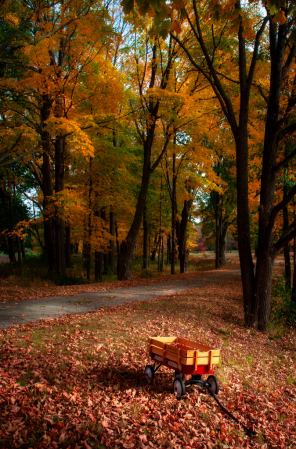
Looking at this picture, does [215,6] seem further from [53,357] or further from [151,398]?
[53,357]

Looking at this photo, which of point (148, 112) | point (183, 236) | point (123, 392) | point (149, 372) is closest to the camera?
point (123, 392)

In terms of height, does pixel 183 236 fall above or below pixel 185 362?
above

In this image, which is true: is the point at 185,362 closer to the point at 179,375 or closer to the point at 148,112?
the point at 179,375

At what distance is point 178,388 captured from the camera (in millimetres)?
4148

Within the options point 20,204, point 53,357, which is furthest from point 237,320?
point 20,204

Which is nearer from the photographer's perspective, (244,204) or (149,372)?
(149,372)

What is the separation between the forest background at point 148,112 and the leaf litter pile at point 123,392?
2.67m

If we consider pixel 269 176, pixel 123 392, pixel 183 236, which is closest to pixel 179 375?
pixel 123 392

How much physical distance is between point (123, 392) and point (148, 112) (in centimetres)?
1160

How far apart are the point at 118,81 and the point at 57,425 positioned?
12188mm

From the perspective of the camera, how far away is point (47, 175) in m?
15.4

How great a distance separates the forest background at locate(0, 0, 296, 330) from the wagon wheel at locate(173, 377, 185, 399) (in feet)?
13.0

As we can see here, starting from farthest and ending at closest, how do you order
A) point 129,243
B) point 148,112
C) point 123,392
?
point 129,243 < point 148,112 < point 123,392

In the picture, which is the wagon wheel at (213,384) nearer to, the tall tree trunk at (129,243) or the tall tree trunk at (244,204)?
the tall tree trunk at (244,204)
